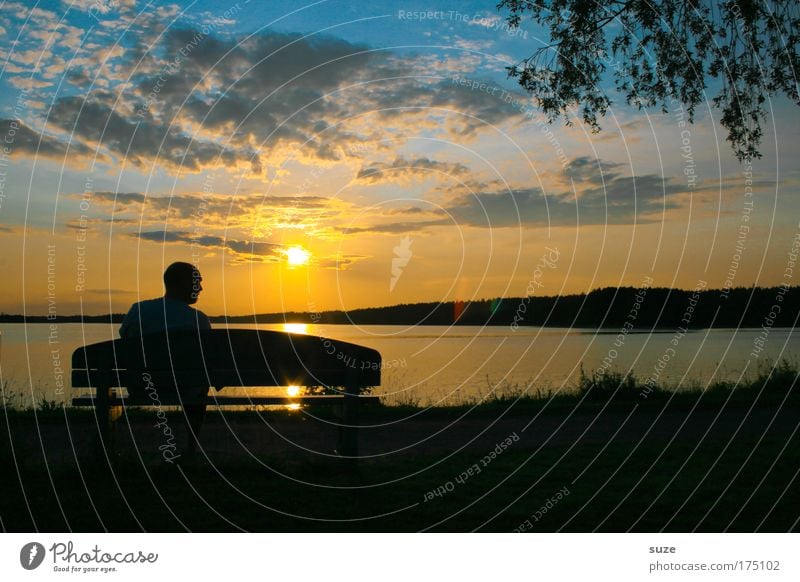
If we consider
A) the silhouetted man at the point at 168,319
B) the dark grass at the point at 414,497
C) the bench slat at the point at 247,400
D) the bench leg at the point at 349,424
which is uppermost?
the silhouetted man at the point at 168,319

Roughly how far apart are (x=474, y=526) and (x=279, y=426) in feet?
14.2

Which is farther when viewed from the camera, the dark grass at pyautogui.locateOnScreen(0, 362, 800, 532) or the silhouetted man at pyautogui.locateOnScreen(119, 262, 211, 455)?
A: the silhouetted man at pyautogui.locateOnScreen(119, 262, 211, 455)

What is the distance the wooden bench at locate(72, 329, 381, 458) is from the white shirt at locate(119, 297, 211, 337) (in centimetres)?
55

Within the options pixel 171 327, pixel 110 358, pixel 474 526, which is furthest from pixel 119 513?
pixel 474 526

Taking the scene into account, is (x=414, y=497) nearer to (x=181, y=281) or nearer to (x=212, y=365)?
(x=212, y=365)

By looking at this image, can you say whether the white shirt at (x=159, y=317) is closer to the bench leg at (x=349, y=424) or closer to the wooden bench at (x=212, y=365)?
the wooden bench at (x=212, y=365)

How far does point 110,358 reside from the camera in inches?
257

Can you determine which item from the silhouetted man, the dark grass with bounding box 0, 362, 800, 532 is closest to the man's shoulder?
the silhouetted man

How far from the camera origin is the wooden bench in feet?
21.4

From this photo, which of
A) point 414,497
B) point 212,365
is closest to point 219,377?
point 212,365

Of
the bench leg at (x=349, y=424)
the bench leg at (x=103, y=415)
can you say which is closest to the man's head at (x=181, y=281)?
the bench leg at (x=103, y=415)

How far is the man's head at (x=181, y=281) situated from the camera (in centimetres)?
723

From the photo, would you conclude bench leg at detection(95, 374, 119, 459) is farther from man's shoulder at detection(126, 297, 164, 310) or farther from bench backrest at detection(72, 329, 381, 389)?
man's shoulder at detection(126, 297, 164, 310)

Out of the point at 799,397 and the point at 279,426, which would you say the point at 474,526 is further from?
the point at 799,397
